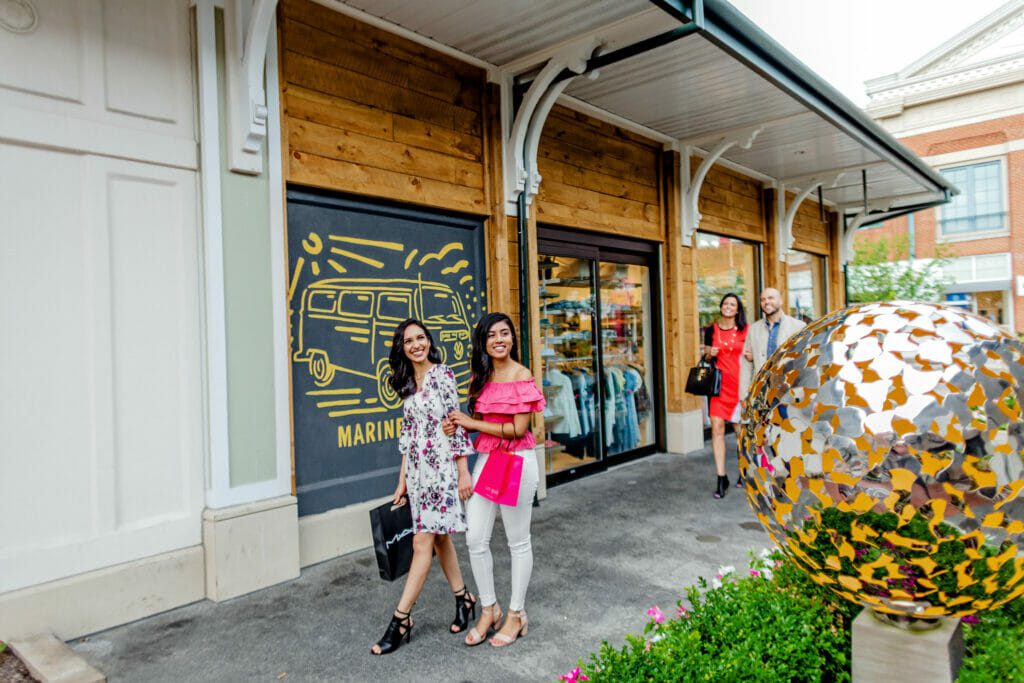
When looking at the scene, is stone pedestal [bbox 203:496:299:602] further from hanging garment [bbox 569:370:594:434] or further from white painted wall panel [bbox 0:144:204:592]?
hanging garment [bbox 569:370:594:434]

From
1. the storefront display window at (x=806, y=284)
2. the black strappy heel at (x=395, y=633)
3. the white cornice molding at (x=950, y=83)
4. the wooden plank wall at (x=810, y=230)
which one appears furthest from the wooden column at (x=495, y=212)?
the white cornice molding at (x=950, y=83)

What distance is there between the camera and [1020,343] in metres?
1.93

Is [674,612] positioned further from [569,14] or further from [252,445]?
[569,14]

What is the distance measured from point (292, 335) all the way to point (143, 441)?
1191mm

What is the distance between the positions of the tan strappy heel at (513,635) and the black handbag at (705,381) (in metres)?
3.33

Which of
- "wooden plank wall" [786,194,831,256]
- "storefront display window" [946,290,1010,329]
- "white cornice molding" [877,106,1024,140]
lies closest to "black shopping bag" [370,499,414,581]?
"wooden plank wall" [786,194,831,256]

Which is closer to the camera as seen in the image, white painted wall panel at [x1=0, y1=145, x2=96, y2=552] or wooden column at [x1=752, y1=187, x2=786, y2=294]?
white painted wall panel at [x1=0, y1=145, x2=96, y2=552]

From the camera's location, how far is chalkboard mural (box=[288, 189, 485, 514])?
4.67 meters

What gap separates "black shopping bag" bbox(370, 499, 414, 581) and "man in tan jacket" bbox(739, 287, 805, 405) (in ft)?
10.8

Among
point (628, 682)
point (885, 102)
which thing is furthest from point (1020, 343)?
point (885, 102)

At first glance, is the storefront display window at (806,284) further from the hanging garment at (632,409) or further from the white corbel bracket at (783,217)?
the hanging garment at (632,409)

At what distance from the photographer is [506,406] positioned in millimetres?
3223

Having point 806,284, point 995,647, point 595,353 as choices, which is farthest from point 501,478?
point 806,284

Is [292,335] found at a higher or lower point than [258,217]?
lower
